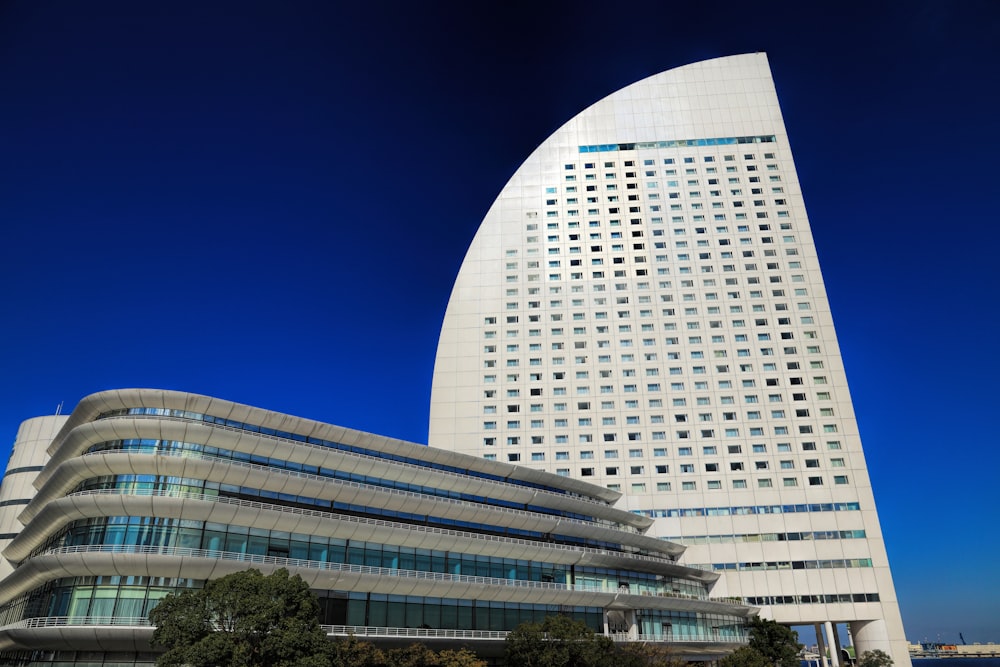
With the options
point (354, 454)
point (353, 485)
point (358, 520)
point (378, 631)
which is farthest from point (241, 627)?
point (354, 454)

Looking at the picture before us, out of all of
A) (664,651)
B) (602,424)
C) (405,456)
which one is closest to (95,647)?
(405,456)

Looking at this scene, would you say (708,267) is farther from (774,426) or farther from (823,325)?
(774,426)

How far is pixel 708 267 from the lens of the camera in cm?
10138

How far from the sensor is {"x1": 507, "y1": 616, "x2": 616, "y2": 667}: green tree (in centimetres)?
4822

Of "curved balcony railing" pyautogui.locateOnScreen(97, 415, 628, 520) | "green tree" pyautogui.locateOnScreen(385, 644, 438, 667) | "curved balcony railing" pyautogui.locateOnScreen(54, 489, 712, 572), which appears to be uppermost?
"curved balcony railing" pyautogui.locateOnScreen(97, 415, 628, 520)

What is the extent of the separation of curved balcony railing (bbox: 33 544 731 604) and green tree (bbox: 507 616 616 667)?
8.33 m

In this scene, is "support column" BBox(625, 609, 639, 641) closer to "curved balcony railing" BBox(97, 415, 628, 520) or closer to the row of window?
"curved balcony railing" BBox(97, 415, 628, 520)

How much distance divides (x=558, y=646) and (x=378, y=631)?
13.7 metres

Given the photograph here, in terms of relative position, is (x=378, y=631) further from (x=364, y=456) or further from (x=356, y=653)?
(x=364, y=456)

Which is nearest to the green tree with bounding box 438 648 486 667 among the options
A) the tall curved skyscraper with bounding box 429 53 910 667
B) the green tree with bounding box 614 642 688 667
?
the green tree with bounding box 614 642 688 667

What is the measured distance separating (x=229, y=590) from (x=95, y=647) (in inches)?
567

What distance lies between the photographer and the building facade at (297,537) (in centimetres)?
4419

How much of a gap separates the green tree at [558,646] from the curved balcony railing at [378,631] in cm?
639

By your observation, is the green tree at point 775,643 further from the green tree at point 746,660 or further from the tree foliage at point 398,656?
the tree foliage at point 398,656
